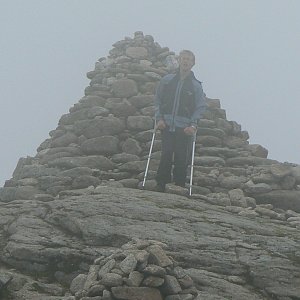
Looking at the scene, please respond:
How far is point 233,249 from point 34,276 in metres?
3.78

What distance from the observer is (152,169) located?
1655 centimetres

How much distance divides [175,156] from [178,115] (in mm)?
1140

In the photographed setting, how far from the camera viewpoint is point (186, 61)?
1502 cm

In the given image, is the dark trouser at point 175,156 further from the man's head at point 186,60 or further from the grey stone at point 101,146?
the grey stone at point 101,146

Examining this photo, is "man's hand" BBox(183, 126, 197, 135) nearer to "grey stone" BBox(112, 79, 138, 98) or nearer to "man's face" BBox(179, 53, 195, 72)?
"man's face" BBox(179, 53, 195, 72)

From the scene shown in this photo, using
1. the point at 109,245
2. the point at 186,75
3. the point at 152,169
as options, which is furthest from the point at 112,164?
the point at 109,245

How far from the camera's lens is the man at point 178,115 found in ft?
48.9

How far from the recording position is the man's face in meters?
15.0

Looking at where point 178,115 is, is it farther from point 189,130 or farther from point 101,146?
point 101,146

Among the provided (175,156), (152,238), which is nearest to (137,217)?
(152,238)

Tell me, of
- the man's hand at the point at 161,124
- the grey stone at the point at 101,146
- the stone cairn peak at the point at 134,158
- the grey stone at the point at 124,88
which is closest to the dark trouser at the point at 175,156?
the man's hand at the point at 161,124

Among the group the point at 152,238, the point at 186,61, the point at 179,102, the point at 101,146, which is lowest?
the point at 152,238

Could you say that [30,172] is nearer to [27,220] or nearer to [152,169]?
[152,169]

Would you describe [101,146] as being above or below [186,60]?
below
